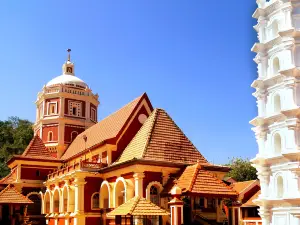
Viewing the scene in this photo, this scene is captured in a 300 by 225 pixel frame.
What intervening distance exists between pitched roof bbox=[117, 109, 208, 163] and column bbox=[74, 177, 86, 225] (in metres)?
3.08

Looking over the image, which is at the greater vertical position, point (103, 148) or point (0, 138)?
point (0, 138)

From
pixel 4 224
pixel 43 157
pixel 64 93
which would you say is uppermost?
pixel 64 93

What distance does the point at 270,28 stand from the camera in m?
19.3

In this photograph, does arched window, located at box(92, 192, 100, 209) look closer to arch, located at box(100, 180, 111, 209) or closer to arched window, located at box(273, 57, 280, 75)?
arch, located at box(100, 180, 111, 209)

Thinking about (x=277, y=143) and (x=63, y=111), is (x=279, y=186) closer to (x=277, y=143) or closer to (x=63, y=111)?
(x=277, y=143)

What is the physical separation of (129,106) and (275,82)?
56.0ft

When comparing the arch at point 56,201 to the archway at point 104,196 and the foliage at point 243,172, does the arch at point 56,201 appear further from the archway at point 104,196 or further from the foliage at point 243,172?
the foliage at point 243,172

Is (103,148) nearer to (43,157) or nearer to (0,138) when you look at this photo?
(43,157)

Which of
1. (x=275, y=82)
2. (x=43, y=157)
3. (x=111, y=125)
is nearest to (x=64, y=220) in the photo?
(x=111, y=125)

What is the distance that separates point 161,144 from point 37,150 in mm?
18750

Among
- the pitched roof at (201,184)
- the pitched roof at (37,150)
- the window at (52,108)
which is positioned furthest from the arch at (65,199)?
the window at (52,108)

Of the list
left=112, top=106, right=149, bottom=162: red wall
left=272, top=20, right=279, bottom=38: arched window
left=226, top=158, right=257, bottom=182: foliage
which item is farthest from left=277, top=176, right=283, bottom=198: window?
left=226, top=158, right=257, bottom=182: foliage

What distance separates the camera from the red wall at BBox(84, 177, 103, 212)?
29.6 metres

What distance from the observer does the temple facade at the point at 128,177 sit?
23.6 m
